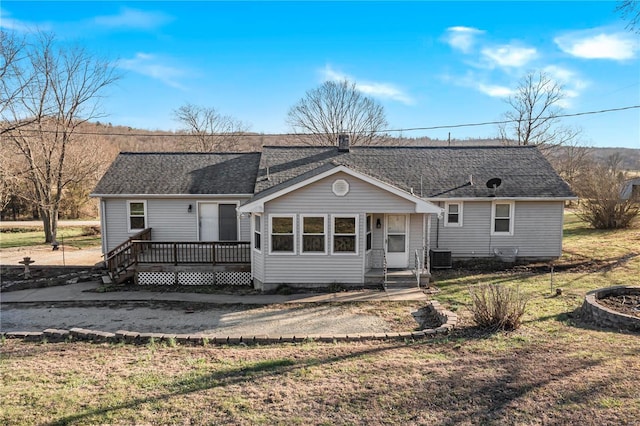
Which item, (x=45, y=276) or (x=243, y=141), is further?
(x=243, y=141)

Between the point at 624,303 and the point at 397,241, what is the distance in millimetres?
6587

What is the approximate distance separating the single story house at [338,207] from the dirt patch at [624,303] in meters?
5.06

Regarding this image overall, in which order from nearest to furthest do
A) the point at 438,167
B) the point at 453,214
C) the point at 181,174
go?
the point at 453,214 < the point at 181,174 < the point at 438,167

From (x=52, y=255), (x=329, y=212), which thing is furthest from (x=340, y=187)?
(x=52, y=255)

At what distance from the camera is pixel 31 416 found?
5102 millimetres

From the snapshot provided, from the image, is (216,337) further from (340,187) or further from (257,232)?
(340,187)

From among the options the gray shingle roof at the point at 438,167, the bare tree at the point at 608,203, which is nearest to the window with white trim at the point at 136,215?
the gray shingle roof at the point at 438,167

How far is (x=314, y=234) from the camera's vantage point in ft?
43.5

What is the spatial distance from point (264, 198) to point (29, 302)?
782 cm

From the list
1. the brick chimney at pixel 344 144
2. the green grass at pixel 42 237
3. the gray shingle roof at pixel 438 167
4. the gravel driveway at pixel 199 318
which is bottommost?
the gravel driveway at pixel 199 318

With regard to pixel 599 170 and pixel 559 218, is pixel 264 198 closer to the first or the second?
pixel 559 218

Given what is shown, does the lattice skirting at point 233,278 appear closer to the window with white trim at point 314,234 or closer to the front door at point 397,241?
the window with white trim at point 314,234

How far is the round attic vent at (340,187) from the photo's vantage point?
13.0 metres

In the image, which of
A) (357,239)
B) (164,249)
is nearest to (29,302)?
(164,249)
